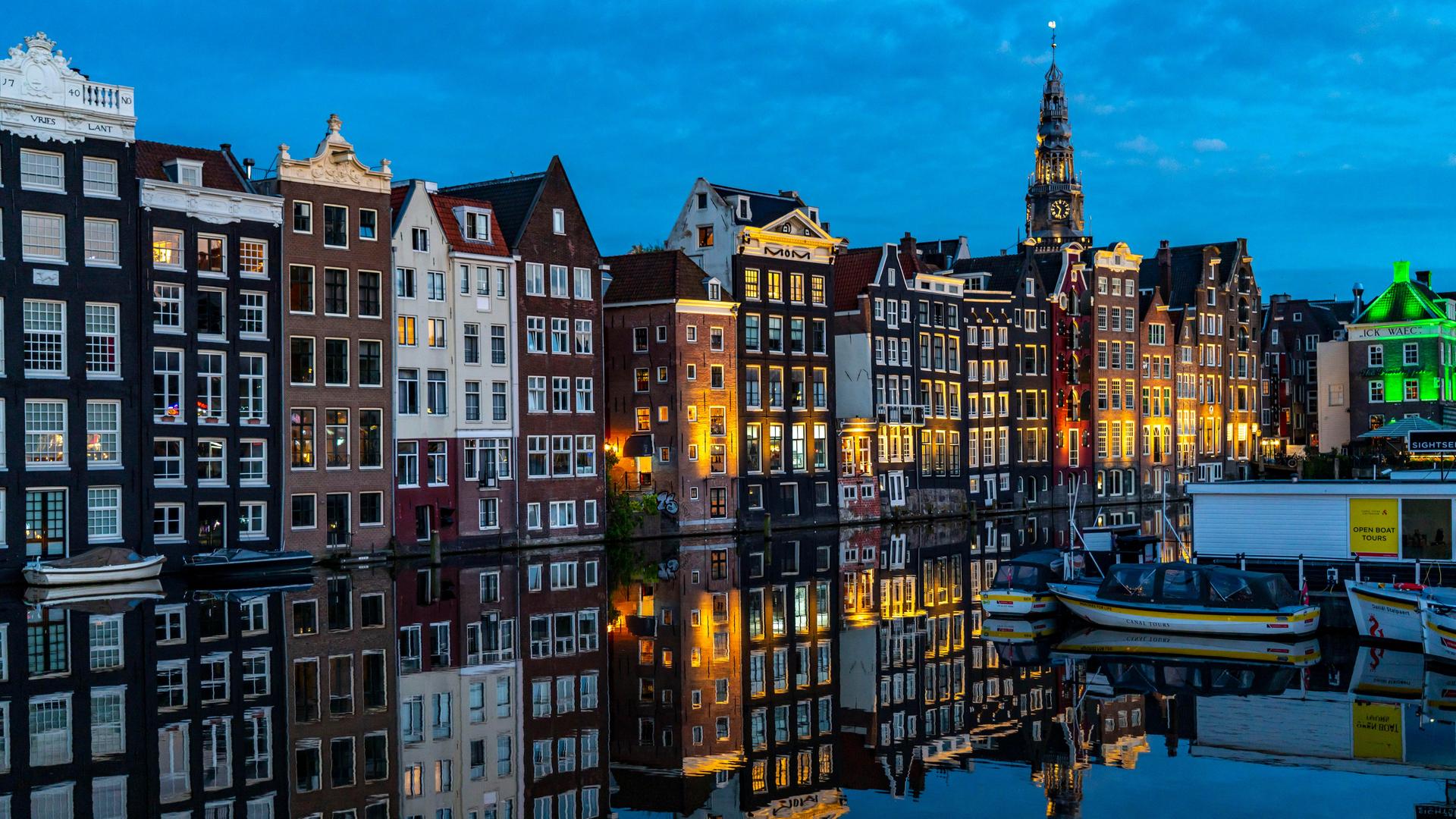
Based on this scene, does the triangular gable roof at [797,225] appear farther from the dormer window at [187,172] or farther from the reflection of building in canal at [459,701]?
the reflection of building in canal at [459,701]

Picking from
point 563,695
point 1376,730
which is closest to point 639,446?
point 563,695

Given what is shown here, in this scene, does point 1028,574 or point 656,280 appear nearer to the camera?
point 1028,574

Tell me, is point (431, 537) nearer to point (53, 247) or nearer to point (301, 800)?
point (53, 247)

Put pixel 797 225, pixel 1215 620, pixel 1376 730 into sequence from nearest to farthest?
pixel 1376 730
pixel 1215 620
pixel 797 225

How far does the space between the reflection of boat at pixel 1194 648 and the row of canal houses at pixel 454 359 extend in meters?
4.26

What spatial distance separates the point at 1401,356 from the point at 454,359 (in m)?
82.0

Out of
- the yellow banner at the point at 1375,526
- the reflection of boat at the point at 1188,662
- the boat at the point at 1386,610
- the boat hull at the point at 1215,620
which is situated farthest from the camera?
the yellow banner at the point at 1375,526

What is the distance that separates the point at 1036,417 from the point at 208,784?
87651 mm

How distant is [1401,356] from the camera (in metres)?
122

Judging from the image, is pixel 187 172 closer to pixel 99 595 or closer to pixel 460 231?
pixel 460 231

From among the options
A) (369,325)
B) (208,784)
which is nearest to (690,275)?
(369,325)

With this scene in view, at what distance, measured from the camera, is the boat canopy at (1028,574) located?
151 ft

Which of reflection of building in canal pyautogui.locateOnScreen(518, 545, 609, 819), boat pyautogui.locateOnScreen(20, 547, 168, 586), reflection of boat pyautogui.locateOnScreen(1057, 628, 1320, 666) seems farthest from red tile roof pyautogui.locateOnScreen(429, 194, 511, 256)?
reflection of boat pyautogui.locateOnScreen(1057, 628, 1320, 666)

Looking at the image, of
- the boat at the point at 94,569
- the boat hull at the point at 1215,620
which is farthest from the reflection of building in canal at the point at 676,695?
the boat at the point at 94,569
